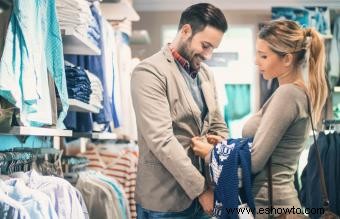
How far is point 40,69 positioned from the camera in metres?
1.45

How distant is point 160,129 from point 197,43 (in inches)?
17.1

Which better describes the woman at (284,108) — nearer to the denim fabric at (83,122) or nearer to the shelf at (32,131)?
the shelf at (32,131)

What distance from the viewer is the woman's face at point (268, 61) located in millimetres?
1703

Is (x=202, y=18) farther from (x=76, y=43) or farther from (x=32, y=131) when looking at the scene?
(x=32, y=131)

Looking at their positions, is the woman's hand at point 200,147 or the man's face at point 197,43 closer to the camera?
the woman's hand at point 200,147

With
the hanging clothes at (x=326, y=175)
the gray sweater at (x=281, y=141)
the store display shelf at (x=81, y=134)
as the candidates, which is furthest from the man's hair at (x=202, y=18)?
the hanging clothes at (x=326, y=175)

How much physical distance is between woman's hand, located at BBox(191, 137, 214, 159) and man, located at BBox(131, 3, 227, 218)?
3 centimetres

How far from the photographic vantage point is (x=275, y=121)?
153 centimetres

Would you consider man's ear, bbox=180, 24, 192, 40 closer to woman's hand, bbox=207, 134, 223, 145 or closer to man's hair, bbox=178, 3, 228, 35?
man's hair, bbox=178, 3, 228, 35

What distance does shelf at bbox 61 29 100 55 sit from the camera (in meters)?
1.79

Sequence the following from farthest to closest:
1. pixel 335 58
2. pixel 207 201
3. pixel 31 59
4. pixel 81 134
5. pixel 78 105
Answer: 1. pixel 335 58
2. pixel 81 134
3. pixel 78 105
4. pixel 207 201
5. pixel 31 59

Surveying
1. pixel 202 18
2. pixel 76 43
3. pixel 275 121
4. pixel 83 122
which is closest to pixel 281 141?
pixel 275 121

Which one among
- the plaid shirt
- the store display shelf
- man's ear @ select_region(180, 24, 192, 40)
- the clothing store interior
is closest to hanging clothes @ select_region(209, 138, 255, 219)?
the clothing store interior

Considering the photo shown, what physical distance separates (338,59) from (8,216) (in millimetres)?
2982
